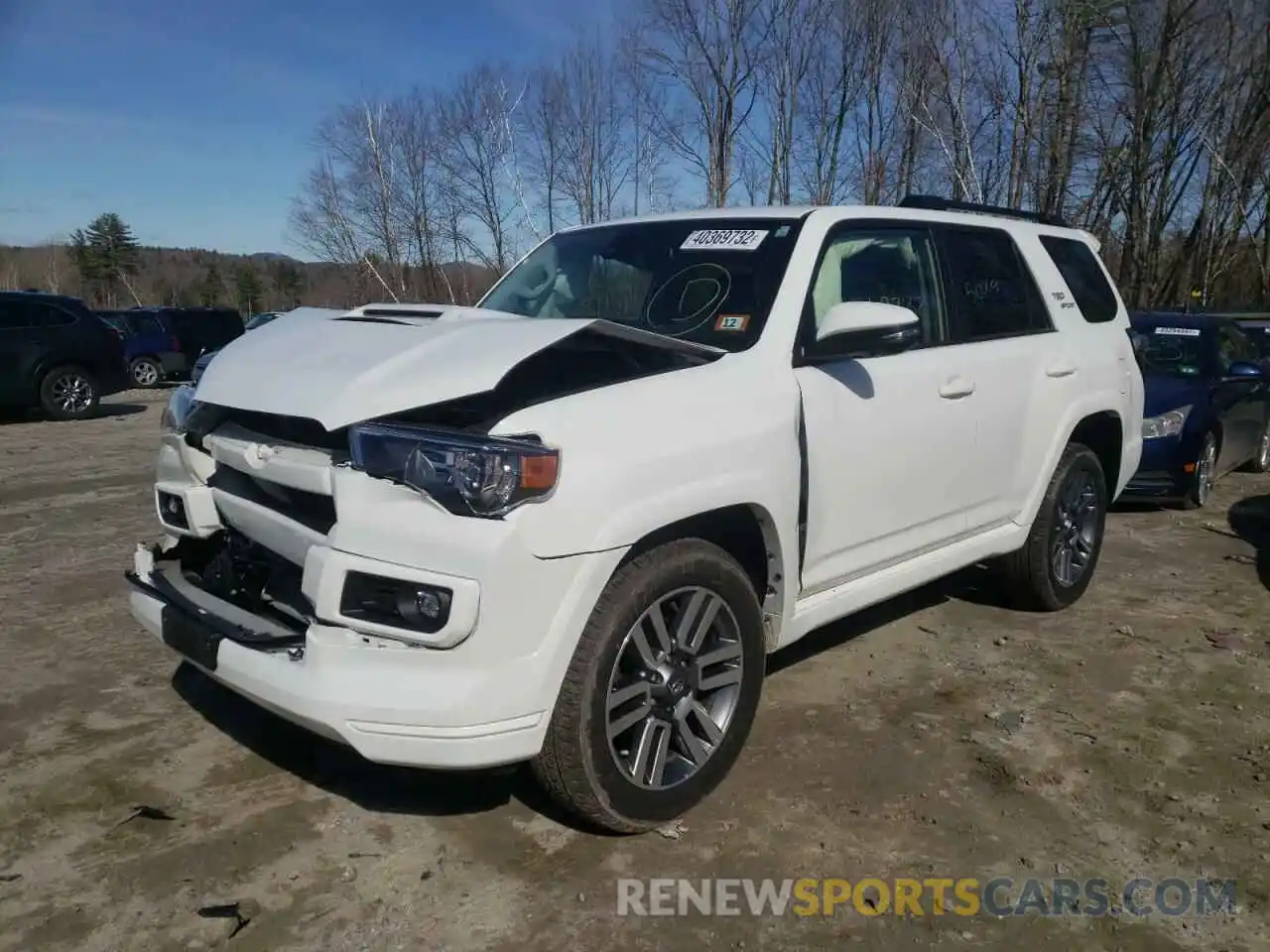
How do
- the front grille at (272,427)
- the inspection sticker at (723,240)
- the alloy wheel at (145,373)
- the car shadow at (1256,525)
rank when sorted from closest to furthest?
the front grille at (272,427), the inspection sticker at (723,240), the car shadow at (1256,525), the alloy wheel at (145,373)

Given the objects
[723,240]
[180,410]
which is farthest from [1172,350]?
[180,410]

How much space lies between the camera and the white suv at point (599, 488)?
8.21 ft

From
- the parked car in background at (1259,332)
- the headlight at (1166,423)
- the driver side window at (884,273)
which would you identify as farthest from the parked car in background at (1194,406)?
the driver side window at (884,273)

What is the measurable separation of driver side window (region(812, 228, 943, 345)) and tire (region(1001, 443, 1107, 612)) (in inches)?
48.3

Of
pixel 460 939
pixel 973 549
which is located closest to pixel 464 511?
pixel 460 939

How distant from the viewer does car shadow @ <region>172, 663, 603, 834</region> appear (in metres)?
3.16

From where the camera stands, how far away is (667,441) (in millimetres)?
2811

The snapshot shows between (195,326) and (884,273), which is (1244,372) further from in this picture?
(195,326)

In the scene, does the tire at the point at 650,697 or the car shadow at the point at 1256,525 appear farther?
the car shadow at the point at 1256,525

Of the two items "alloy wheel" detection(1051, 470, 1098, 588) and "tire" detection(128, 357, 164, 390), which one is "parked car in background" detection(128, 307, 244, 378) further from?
"alloy wheel" detection(1051, 470, 1098, 588)

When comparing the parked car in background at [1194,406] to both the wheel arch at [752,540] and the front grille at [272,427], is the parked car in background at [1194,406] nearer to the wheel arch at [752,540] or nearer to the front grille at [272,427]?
the wheel arch at [752,540]

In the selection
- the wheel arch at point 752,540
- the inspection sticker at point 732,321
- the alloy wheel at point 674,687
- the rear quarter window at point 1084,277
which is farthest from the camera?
the rear quarter window at point 1084,277

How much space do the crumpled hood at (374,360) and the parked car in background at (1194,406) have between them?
572 cm

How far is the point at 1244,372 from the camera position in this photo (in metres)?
7.90
